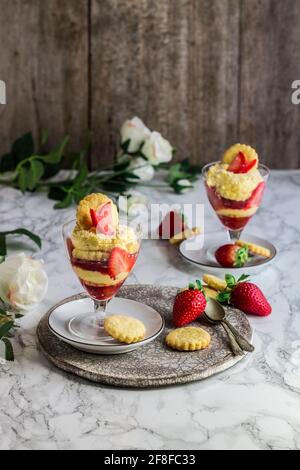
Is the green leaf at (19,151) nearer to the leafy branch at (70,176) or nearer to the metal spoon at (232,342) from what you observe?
the leafy branch at (70,176)

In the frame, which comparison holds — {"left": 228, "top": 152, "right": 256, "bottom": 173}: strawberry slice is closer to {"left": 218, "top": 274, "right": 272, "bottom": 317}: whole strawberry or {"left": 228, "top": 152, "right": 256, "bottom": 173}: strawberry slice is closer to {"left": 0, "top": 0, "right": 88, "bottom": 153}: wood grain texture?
{"left": 218, "top": 274, "right": 272, "bottom": 317}: whole strawberry

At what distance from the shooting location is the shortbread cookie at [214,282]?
5.50 ft

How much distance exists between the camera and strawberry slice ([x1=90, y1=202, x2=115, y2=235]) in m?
1.41

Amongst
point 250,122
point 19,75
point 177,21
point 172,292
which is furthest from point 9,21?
point 172,292

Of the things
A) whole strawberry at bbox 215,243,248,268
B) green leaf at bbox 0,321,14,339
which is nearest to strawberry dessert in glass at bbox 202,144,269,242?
whole strawberry at bbox 215,243,248,268

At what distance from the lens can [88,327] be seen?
4.85ft

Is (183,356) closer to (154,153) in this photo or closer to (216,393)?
(216,393)

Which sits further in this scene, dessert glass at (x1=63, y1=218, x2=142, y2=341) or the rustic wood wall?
the rustic wood wall

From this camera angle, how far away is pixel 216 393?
132 cm

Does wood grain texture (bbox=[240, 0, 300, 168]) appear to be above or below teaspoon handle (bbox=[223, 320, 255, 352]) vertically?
above

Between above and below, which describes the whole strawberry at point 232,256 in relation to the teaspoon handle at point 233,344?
above

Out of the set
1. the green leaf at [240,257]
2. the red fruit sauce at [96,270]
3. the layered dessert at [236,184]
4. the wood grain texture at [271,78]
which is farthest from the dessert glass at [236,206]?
the wood grain texture at [271,78]

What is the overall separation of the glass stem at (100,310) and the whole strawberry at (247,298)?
0.23 meters

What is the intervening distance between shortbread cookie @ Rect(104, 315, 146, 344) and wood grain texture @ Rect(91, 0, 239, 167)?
129 centimetres
